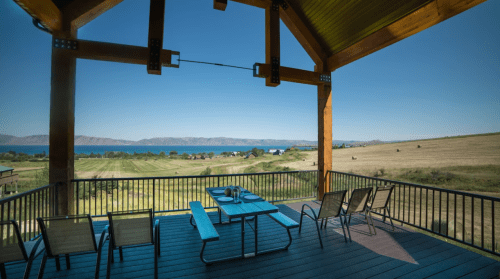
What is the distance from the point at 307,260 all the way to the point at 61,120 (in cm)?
422

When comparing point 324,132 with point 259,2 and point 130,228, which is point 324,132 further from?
point 130,228

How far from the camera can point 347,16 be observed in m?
4.17

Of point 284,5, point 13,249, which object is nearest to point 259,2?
point 284,5

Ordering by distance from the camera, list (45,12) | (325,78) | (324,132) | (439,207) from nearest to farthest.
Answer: (45,12) < (439,207) < (325,78) < (324,132)

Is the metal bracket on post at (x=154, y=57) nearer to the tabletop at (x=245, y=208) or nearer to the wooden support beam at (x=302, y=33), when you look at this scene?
the tabletop at (x=245, y=208)

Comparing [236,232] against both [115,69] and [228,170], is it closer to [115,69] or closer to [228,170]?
[228,170]

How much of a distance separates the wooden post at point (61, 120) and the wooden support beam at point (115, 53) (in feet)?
0.69

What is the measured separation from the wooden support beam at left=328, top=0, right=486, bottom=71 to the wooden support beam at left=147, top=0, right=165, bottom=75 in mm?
3795

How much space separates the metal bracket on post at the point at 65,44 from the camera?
10.6 feet

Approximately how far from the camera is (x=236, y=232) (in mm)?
3480

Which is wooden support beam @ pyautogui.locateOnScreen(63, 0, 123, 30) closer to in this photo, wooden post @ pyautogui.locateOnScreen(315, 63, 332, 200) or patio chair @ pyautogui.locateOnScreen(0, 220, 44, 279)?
patio chair @ pyautogui.locateOnScreen(0, 220, 44, 279)

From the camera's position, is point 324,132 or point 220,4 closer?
point 220,4

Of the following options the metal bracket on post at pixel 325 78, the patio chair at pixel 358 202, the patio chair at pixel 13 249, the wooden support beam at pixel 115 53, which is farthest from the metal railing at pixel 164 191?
the metal bracket on post at pixel 325 78

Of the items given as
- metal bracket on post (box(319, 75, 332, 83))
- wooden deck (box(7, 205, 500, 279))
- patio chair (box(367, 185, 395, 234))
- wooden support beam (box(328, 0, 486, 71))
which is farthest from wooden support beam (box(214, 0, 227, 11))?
patio chair (box(367, 185, 395, 234))
